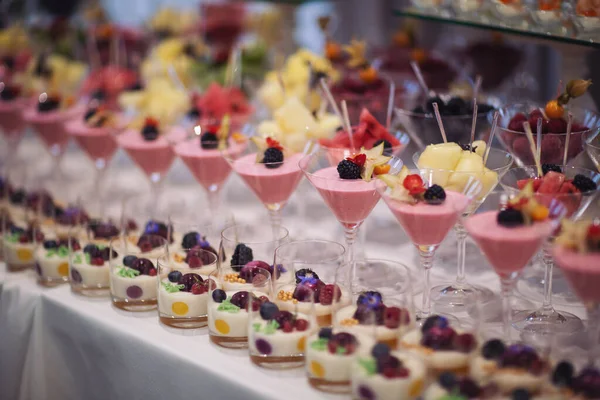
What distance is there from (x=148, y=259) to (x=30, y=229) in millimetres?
605

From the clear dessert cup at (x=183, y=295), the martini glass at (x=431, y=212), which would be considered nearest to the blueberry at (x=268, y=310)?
the clear dessert cup at (x=183, y=295)

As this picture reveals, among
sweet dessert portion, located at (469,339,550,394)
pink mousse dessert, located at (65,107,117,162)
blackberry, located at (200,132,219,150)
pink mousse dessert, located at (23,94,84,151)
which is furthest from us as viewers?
pink mousse dessert, located at (23,94,84,151)

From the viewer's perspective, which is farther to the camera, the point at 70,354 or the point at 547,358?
the point at 70,354

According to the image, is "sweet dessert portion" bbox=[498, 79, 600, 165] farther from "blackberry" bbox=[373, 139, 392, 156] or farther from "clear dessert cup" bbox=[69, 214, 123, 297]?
"clear dessert cup" bbox=[69, 214, 123, 297]

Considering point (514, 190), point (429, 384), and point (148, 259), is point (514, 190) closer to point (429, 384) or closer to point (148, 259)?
point (429, 384)

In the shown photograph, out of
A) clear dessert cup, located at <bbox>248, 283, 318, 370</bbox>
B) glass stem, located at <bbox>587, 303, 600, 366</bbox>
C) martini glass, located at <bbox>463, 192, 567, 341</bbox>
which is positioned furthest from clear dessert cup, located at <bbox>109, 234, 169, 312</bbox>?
glass stem, located at <bbox>587, 303, 600, 366</bbox>

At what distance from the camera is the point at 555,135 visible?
2111 mm

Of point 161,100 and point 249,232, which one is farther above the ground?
point 161,100

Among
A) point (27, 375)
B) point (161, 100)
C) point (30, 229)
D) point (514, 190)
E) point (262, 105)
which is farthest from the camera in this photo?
point (262, 105)

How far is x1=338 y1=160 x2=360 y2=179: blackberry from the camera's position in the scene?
1952mm

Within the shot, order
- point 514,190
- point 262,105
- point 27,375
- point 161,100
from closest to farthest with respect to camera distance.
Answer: point 514,190 → point 27,375 → point 161,100 → point 262,105

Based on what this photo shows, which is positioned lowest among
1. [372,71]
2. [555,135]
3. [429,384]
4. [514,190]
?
[429,384]

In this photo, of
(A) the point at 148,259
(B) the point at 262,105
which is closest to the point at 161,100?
(B) the point at 262,105

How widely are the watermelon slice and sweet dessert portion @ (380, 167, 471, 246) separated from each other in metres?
0.19
